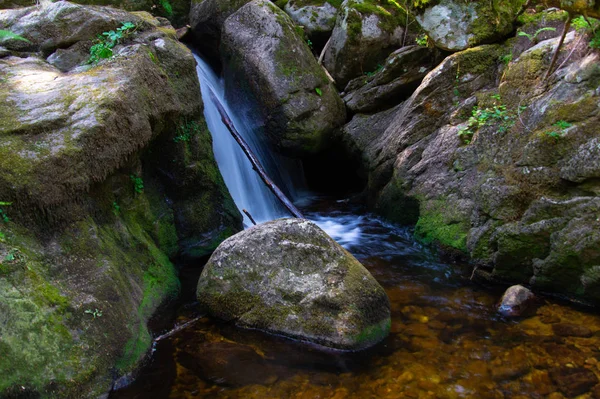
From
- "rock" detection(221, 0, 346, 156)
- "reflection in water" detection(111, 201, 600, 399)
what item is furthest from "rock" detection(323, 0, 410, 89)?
"reflection in water" detection(111, 201, 600, 399)

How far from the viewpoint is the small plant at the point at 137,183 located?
5.34 meters

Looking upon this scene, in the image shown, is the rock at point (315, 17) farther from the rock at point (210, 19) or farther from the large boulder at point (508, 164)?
the large boulder at point (508, 164)

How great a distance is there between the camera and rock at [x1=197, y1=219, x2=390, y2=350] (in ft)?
13.6

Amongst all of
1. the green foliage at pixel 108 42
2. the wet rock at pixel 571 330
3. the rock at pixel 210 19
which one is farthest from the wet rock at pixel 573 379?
the rock at pixel 210 19

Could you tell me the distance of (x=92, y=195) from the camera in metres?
4.45

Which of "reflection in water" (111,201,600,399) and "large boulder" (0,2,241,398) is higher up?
"large boulder" (0,2,241,398)

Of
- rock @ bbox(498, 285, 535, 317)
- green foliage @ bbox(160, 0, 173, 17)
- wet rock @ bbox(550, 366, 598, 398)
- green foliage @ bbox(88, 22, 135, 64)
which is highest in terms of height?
green foliage @ bbox(160, 0, 173, 17)

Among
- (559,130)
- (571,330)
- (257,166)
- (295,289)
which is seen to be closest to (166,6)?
(257,166)

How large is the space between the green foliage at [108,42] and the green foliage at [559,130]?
5520 millimetres

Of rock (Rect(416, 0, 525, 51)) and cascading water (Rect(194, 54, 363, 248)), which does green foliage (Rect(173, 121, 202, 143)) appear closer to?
cascading water (Rect(194, 54, 363, 248))

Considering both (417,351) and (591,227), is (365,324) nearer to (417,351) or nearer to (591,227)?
(417,351)

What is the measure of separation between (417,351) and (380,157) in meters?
4.71

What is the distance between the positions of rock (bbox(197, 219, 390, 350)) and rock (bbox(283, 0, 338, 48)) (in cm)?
758

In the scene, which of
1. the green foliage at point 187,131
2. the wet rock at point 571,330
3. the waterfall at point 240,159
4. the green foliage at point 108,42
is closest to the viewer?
the wet rock at point 571,330
